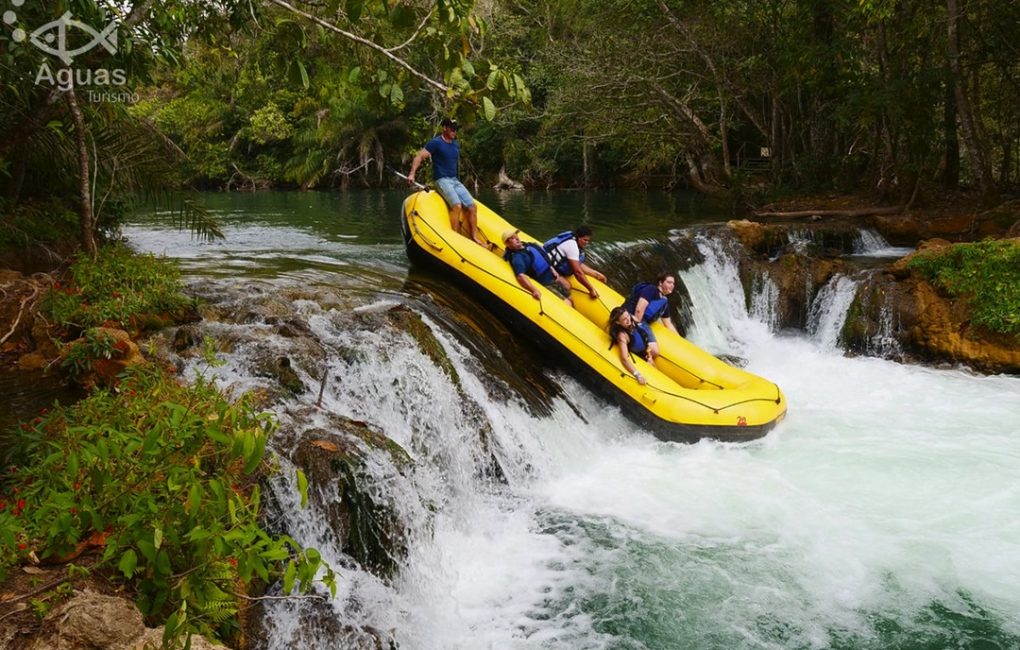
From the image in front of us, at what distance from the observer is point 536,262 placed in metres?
7.77

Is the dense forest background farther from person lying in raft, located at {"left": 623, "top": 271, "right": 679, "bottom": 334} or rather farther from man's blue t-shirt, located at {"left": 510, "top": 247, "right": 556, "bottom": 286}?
person lying in raft, located at {"left": 623, "top": 271, "right": 679, "bottom": 334}

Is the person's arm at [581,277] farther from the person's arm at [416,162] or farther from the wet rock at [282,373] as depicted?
the wet rock at [282,373]

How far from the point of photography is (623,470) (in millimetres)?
6520

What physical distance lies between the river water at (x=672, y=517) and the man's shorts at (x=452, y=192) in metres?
1.01

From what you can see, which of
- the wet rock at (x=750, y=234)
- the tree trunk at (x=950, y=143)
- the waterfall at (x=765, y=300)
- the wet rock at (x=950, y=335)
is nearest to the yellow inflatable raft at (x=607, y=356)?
the wet rock at (x=950, y=335)

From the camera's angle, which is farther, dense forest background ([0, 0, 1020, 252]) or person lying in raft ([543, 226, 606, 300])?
person lying in raft ([543, 226, 606, 300])

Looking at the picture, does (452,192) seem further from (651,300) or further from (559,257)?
(651,300)

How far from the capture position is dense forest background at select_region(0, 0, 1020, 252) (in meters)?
4.43

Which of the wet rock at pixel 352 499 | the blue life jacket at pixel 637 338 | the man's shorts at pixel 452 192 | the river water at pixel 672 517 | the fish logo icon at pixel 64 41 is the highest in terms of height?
the fish logo icon at pixel 64 41

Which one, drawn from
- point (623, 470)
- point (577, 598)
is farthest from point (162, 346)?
point (623, 470)

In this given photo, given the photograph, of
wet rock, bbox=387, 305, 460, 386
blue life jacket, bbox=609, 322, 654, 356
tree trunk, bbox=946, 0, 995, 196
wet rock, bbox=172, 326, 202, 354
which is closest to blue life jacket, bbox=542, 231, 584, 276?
blue life jacket, bbox=609, 322, 654, 356

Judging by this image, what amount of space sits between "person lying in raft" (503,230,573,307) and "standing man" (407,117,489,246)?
83 centimetres

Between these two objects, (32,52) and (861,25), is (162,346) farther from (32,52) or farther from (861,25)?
(861,25)

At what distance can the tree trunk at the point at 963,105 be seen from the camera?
11.5 m
